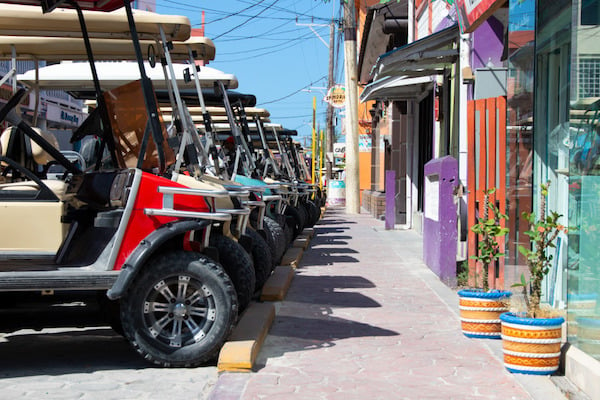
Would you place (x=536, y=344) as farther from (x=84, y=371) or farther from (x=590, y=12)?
(x=84, y=371)

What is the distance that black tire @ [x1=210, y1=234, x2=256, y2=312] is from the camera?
6.90m

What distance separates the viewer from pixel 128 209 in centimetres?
614

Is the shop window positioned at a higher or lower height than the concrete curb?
higher

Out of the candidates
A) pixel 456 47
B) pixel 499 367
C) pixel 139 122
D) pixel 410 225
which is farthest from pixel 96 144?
pixel 410 225

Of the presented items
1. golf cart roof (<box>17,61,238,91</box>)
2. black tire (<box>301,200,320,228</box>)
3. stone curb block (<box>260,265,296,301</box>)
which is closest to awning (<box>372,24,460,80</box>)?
stone curb block (<box>260,265,296,301</box>)

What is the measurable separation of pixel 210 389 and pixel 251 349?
0.59m

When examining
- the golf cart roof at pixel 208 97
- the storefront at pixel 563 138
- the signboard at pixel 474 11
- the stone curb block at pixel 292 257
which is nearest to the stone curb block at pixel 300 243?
the stone curb block at pixel 292 257

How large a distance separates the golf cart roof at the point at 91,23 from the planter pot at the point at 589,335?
3.74 meters

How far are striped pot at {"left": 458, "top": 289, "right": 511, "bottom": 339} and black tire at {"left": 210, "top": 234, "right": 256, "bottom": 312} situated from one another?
1.82m

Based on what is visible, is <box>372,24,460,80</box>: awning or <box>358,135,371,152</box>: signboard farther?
<box>358,135,371,152</box>: signboard

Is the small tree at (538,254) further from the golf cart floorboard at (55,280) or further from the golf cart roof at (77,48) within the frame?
the golf cart roof at (77,48)

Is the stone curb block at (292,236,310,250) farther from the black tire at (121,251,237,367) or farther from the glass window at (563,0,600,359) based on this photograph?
the glass window at (563,0,600,359)

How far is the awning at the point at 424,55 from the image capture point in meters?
13.4

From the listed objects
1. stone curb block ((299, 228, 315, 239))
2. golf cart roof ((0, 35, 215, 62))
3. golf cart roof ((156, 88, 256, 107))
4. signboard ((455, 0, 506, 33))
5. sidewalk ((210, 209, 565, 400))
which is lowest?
sidewalk ((210, 209, 565, 400))
